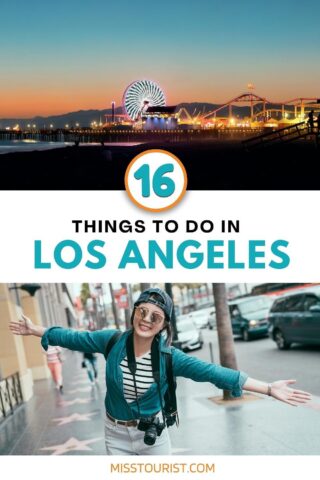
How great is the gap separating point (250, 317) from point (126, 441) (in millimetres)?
5306

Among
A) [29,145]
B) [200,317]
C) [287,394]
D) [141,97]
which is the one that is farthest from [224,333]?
[200,317]

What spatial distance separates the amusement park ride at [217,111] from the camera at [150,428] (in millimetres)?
2541

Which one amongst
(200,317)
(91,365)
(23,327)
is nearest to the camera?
(23,327)

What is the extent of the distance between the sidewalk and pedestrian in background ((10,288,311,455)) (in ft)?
2.64

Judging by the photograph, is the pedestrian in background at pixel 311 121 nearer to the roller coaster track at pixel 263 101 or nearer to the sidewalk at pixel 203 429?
the roller coaster track at pixel 263 101

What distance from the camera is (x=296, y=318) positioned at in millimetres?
7465

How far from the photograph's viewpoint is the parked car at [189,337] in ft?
30.9

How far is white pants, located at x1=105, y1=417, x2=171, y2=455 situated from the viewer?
13.4 feet

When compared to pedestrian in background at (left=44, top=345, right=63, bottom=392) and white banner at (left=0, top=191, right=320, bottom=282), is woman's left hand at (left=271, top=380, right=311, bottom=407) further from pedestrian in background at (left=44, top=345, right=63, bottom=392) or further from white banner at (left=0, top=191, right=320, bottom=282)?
pedestrian in background at (left=44, top=345, right=63, bottom=392)

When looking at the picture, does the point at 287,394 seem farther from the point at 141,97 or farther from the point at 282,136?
the point at 141,97

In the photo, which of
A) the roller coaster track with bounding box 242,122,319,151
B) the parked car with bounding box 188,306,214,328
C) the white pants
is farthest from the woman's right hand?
the parked car with bounding box 188,306,214,328

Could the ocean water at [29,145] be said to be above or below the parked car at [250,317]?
above

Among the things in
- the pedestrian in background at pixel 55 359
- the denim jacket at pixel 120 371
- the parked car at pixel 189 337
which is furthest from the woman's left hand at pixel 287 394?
the parked car at pixel 189 337
